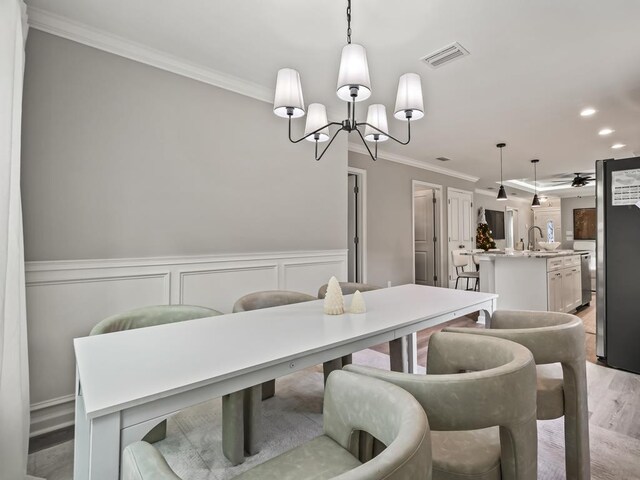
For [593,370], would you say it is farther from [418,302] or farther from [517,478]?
[517,478]

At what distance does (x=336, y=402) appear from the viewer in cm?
98

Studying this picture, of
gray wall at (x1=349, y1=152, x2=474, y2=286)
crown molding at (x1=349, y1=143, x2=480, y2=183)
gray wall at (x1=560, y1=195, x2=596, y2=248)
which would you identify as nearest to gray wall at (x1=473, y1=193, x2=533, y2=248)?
gray wall at (x1=560, y1=195, x2=596, y2=248)

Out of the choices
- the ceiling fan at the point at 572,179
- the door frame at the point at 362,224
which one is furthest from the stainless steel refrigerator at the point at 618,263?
the ceiling fan at the point at 572,179

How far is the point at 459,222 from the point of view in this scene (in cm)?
706

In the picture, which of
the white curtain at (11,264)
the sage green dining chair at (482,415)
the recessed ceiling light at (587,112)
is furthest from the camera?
the recessed ceiling light at (587,112)

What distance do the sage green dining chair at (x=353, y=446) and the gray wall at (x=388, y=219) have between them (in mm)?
4081

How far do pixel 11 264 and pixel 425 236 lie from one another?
6484 millimetres

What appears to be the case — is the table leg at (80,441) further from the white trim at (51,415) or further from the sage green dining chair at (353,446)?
the white trim at (51,415)

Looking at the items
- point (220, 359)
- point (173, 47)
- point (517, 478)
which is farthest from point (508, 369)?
point (173, 47)

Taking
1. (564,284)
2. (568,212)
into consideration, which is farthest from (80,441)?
(568,212)

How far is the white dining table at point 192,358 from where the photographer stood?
836mm

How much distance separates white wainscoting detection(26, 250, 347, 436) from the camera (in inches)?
81.2

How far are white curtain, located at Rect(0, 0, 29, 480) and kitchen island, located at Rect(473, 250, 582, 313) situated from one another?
4.55m

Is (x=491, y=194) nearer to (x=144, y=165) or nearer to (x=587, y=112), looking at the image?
(x=587, y=112)
